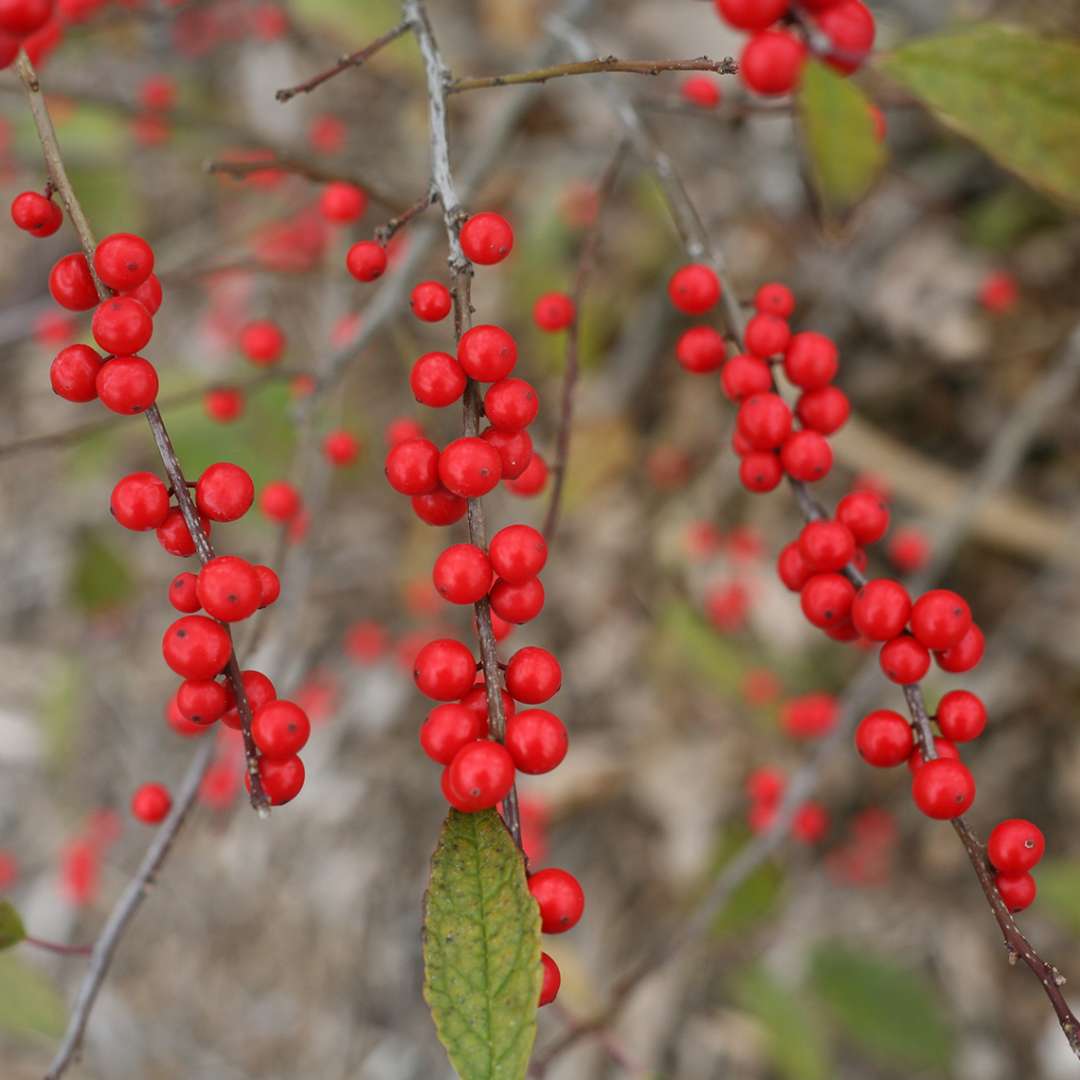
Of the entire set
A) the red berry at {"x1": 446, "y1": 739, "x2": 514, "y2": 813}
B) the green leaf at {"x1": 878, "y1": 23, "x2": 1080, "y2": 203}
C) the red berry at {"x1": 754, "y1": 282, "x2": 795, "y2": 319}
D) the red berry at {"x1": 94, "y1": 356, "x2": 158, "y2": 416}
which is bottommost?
the red berry at {"x1": 446, "y1": 739, "x2": 514, "y2": 813}

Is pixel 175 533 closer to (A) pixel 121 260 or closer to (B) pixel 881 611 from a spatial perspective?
(A) pixel 121 260

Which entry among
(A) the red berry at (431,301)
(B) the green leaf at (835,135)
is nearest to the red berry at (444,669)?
(A) the red berry at (431,301)

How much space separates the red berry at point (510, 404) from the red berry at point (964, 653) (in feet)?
1.90

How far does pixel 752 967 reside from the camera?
2607 mm

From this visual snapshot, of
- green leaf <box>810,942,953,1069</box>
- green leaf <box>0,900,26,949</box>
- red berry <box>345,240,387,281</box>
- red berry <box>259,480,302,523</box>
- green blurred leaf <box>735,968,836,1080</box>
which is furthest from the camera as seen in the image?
green leaf <box>810,942,953,1069</box>

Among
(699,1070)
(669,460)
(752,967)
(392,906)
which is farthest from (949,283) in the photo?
(392,906)

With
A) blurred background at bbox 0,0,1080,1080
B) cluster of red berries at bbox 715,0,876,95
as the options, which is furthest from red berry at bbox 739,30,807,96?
blurred background at bbox 0,0,1080,1080

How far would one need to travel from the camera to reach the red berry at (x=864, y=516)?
1.20 m

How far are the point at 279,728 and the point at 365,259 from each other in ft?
1.92

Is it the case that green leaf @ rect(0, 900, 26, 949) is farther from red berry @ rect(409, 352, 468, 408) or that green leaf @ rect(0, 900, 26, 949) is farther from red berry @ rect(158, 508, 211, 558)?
red berry @ rect(409, 352, 468, 408)

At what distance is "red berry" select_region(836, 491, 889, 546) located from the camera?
1.20m

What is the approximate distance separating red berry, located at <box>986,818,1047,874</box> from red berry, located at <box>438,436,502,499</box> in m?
0.65

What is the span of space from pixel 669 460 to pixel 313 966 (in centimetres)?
217

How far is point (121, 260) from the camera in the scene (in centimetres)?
97
